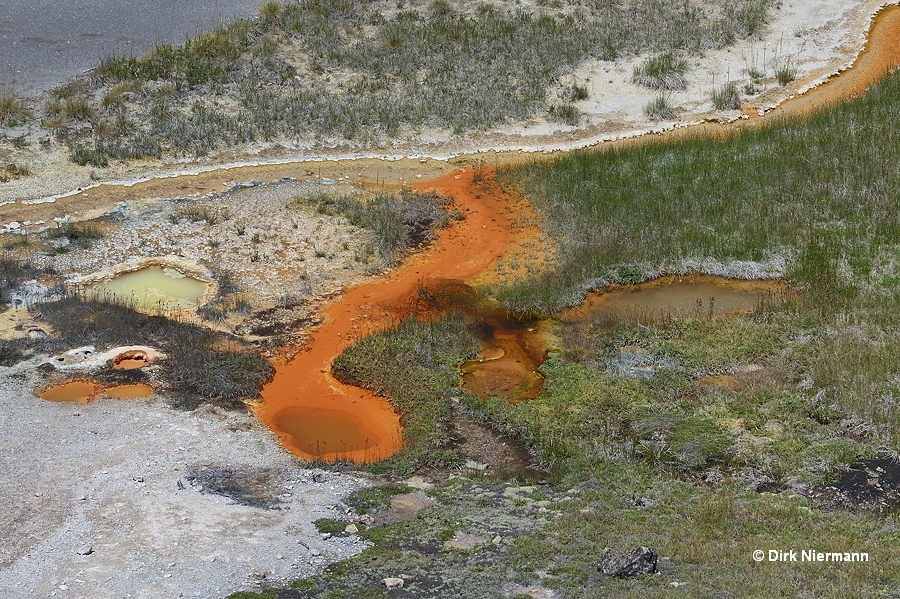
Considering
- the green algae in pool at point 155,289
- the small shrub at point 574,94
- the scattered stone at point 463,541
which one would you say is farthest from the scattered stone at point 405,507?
the small shrub at point 574,94

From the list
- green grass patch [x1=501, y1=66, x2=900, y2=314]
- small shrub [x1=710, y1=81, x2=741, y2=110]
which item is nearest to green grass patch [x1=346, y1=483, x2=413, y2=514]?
green grass patch [x1=501, y1=66, x2=900, y2=314]

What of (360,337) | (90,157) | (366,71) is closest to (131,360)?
(360,337)

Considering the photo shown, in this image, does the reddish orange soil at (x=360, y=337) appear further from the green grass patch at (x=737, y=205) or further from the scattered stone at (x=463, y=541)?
the scattered stone at (x=463, y=541)

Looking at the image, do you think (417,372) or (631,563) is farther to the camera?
(417,372)

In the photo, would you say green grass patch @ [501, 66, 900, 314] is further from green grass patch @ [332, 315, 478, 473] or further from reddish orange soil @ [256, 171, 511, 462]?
green grass patch @ [332, 315, 478, 473]

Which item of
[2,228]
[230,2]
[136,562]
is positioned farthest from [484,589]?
[230,2]

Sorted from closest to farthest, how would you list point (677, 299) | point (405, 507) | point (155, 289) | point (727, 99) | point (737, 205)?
point (405, 507) < point (677, 299) < point (155, 289) < point (737, 205) < point (727, 99)

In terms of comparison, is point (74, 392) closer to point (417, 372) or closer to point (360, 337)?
point (360, 337)
